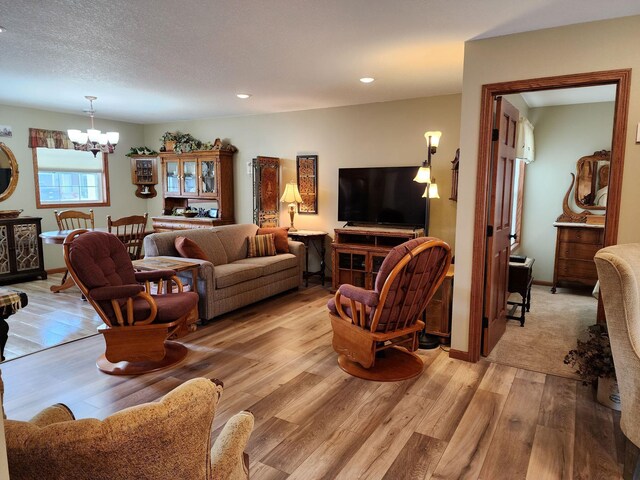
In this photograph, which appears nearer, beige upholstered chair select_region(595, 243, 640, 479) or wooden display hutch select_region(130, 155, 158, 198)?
beige upholstered chair select_region(595, 243, 640, 479)

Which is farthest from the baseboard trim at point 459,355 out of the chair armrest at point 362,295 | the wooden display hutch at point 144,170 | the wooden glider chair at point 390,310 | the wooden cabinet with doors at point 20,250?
the wooden display hutch at point 144,170

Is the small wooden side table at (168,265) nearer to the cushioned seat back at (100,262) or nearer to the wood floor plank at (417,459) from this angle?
the cushioned seat back at (100,262)

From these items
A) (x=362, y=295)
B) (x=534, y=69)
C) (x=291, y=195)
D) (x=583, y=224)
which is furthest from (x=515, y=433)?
(x=291, y=195)

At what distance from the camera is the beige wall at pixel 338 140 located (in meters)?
5.08

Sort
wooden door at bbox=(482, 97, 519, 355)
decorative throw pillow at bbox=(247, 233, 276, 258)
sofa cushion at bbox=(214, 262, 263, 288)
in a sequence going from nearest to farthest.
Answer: wooden door at bbox=(482, 97, 519, 355), sofa cushion at bbox=(214, 262, 263, 288), decorative throw pillow at bbox=(247, 233, 276, 258)

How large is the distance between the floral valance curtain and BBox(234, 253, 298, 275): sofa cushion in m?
3.72

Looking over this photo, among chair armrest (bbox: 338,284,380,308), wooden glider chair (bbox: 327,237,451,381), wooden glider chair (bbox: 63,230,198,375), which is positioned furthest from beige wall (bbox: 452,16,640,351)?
wooden glider chair (bbox: 63,230,198,375)

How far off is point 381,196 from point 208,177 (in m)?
2.92

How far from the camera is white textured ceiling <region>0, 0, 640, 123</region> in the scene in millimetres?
2561

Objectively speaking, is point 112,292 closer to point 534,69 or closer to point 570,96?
point 534,69

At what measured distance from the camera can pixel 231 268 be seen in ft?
14.9

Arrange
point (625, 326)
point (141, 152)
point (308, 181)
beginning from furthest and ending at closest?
point (141, 152), point (308, 181), point (625, 326)

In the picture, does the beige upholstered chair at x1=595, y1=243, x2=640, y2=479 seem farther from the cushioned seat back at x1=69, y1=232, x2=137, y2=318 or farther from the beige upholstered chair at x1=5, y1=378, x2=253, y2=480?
the cushioned seat back at x1=69, y1=232, x2=137, y2=318

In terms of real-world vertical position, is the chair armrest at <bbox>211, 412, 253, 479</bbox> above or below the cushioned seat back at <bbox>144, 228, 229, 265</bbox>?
below
